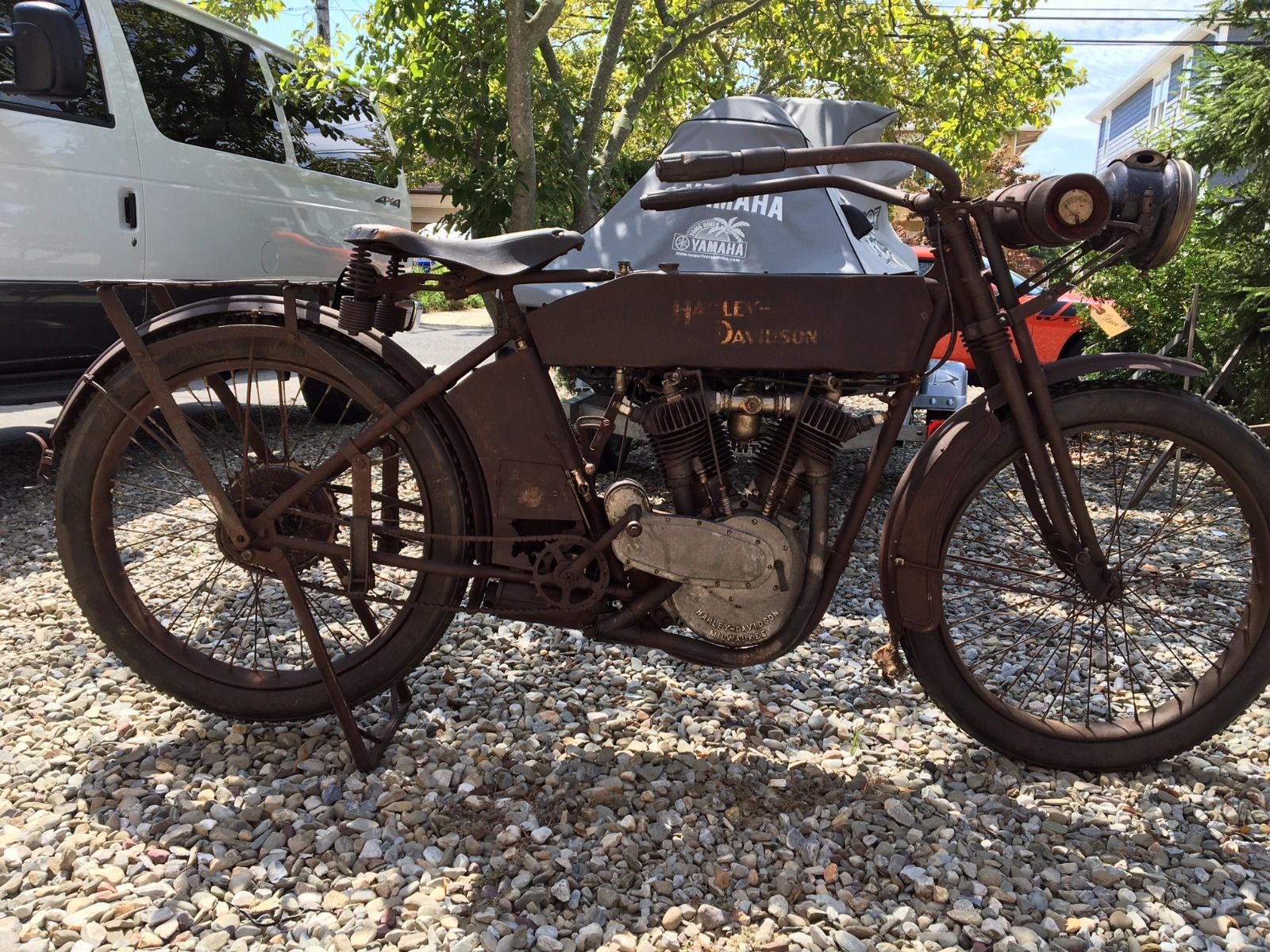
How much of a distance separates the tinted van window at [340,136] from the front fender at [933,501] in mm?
4949

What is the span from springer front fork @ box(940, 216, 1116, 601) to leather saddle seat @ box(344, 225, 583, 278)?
948 mm

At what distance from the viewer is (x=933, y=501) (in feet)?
7.41

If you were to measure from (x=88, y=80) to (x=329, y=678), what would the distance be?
153 inches

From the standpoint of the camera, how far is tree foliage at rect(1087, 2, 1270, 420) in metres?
5.36

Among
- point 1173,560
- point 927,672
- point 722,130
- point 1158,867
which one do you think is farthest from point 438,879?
point 722,130

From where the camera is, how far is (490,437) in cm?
234

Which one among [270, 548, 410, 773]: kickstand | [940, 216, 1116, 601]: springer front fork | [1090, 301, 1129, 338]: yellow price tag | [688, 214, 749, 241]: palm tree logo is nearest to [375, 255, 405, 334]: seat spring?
[270, 548, 410, 773]: kickstand

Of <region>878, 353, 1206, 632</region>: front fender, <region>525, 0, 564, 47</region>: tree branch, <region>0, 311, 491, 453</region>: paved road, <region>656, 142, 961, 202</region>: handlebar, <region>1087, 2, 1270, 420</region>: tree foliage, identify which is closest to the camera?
<region>656, 142, 961, 202</region>: handlebar

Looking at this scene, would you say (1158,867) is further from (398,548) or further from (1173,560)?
(1173,560)

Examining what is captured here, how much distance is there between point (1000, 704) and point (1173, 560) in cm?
237

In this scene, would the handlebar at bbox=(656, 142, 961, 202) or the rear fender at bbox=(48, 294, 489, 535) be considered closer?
the handlebar at bbox=(656, 142, 961, 202)

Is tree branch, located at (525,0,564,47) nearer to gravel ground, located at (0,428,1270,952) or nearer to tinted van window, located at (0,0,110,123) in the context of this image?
tinted van window, located at (0,0,110,123)

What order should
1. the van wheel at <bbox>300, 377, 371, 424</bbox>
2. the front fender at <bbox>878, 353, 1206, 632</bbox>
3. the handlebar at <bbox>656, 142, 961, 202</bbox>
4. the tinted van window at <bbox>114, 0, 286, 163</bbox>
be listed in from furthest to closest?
the tinted van window at <bbox>114, 0, 286, 163</bbox>
the van wheel at <bbox>300, 377, 371, 424</bbox>
the front fender at <bbox>878, 353, 1206, 632</bbox>
the handlebar at <bbox>656, 142, 961, 202</bbox>

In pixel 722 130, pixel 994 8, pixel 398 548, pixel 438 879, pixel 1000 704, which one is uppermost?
pixel 994 8
